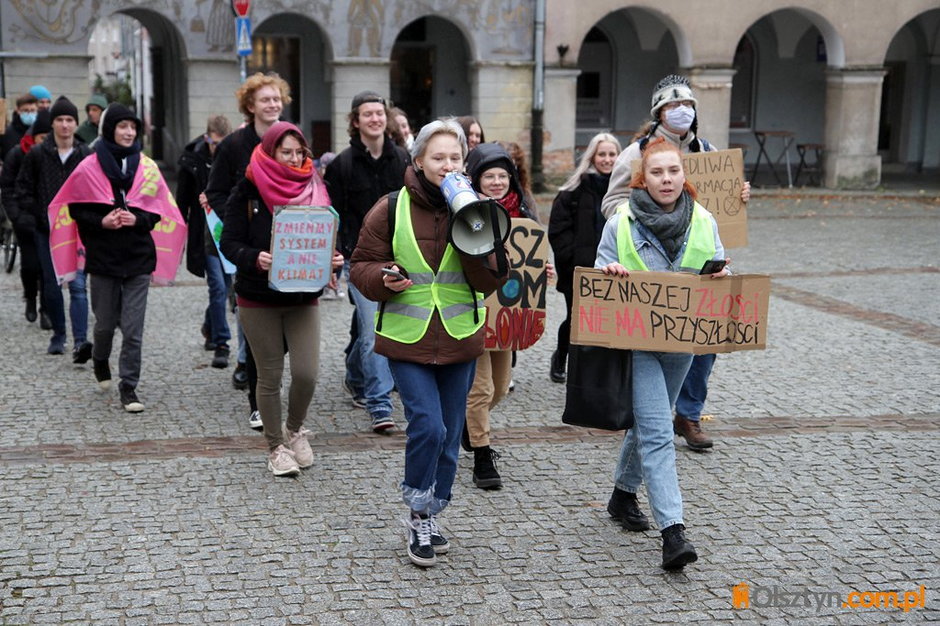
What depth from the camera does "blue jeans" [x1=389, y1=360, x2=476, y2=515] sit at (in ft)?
16.3

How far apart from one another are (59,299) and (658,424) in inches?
234

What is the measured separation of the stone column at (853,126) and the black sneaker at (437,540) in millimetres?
21212

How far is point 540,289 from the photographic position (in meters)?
6.56

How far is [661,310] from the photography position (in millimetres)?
5117

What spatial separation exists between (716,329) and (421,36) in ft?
70.4

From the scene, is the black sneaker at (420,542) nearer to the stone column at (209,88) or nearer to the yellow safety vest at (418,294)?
Answer: the yellow safety vest at (418,294)

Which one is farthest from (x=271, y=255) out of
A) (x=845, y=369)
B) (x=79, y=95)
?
(x=79, y=95)

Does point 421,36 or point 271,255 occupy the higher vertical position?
point 421,36

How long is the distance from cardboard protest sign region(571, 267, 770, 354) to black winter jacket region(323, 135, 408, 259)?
2414mm

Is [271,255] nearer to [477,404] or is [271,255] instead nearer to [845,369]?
[477,404]

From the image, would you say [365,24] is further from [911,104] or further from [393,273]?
[393,273]

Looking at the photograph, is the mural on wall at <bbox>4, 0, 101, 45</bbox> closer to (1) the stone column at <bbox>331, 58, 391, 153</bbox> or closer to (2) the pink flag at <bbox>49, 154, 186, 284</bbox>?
(1) the stone column at <bbox>331, 58, 391, 153</bbox>

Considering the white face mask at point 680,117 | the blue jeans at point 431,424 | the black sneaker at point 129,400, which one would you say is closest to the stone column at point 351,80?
the black sneaker at point 129,400

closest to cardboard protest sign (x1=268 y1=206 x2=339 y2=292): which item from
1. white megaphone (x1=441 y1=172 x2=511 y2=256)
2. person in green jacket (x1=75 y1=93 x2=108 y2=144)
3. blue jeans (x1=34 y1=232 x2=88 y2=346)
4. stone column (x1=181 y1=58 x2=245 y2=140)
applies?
white megaphone (x1=441 y1=172 x2=511 y2=256)
